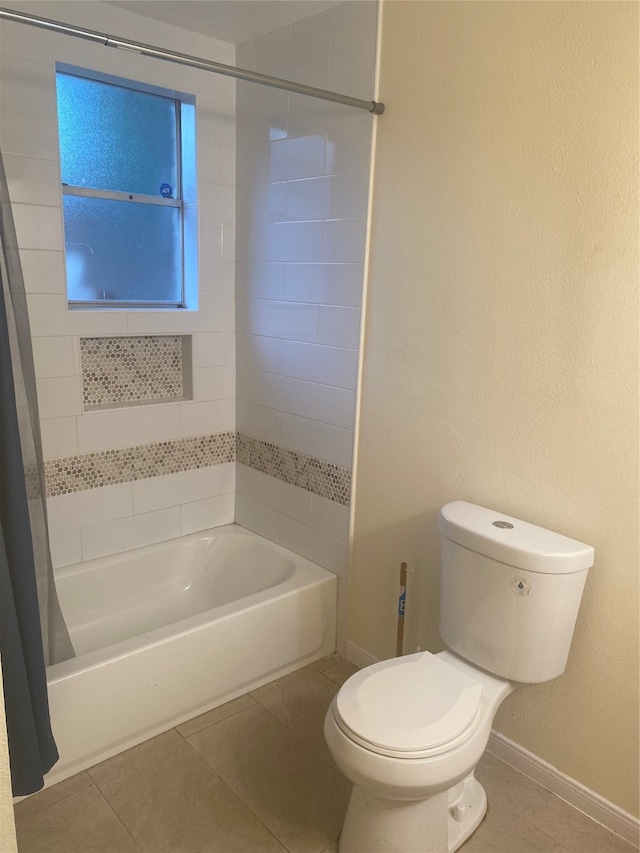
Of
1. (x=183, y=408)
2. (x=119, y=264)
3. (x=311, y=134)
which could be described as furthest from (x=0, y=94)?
(x=183, y=408)

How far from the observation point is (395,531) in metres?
2.33

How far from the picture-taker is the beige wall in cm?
165

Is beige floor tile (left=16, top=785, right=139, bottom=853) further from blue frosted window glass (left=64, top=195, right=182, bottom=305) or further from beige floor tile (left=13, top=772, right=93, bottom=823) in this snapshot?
blue frosted window glass (left=64, top=195, right=182, bottom=305)

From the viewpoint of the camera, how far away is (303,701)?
235cm

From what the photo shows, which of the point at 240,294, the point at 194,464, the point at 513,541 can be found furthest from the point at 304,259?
the point at 513,541

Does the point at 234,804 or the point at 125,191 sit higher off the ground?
the point at 125,191

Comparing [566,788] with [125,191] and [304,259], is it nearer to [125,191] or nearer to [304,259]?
[304,259]

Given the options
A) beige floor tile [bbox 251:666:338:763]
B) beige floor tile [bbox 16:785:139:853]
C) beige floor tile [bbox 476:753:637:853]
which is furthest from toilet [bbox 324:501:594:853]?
beige floor tile [bbox 16:785:139:853]

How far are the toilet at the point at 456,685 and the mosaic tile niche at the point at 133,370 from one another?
1380 mm

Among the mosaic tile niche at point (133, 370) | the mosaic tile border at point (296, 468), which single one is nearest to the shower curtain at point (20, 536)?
the mosaic tile niche at point (133, 370)

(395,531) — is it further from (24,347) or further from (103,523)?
(24,347)

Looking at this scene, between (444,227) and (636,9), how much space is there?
2.29ft

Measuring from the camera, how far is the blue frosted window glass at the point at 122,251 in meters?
2.50

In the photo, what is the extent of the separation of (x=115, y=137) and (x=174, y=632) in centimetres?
187
